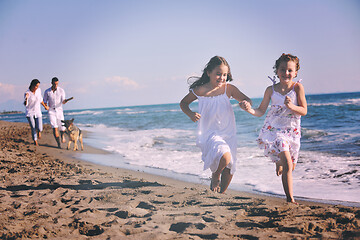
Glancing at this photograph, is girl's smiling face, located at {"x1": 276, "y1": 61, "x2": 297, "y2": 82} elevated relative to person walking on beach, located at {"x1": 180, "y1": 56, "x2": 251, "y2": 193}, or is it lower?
elevated

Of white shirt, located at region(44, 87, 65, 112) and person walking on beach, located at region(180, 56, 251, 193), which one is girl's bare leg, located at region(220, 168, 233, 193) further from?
white shirt, located at region(44, 87, 65, 112)

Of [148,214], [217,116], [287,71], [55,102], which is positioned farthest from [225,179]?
[55,102]

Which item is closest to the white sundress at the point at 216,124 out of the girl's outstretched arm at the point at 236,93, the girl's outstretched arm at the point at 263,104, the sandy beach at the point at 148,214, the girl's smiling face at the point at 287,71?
the girl's outstretched arm at the point at 236,93

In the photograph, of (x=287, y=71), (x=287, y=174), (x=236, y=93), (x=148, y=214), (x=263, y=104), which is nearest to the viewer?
(x=148, y=214)

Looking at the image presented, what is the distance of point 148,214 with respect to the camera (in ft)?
10.00

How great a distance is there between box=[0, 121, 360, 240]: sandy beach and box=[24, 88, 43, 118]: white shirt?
4893 mm

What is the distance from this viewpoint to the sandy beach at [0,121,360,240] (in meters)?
2.48

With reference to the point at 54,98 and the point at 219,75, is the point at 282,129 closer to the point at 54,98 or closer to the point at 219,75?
the point at 219,75

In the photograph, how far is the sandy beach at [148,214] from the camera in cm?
248

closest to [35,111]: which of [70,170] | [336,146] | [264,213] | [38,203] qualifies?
[70,170]

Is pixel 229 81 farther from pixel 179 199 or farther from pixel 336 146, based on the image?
pixel 336 146

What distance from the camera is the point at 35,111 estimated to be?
8.99m

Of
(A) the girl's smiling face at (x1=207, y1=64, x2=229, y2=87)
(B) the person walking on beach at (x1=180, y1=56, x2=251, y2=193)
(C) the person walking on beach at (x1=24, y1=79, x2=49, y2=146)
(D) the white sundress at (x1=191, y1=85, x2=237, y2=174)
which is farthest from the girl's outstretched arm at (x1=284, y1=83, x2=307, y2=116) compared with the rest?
(C) the person walking on beach at (x1=24, y1=79, x2=49, y2=146)

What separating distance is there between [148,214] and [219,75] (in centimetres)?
208
